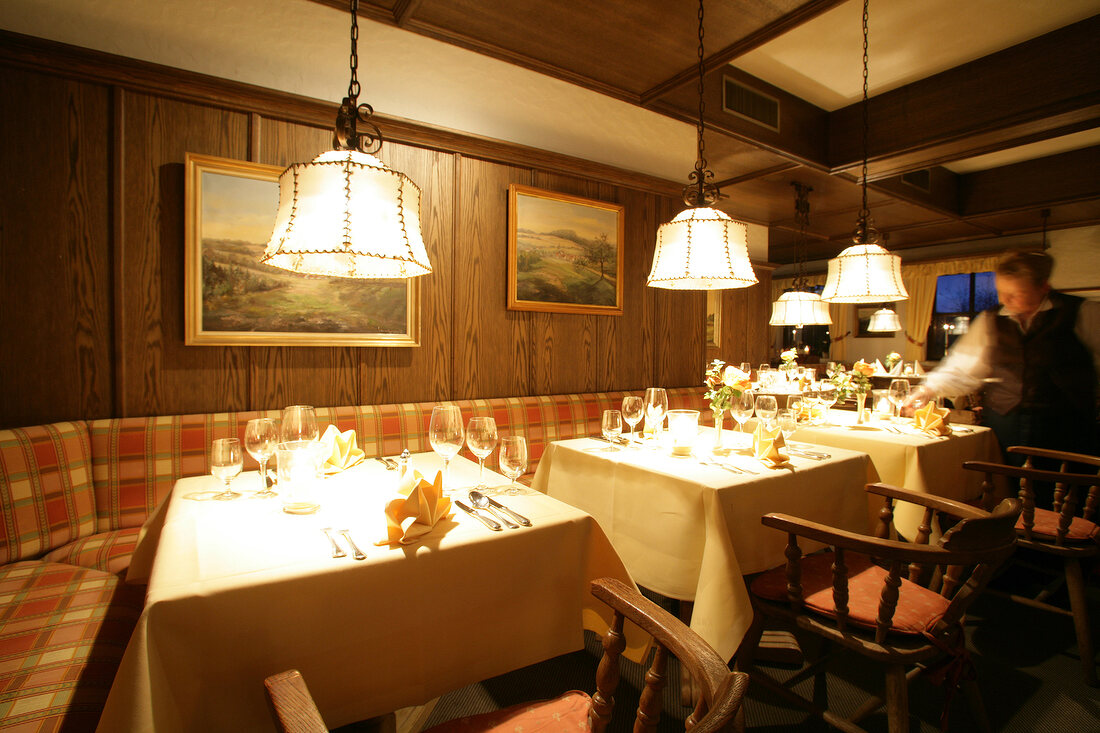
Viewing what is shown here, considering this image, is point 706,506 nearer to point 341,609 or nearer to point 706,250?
point 706,250

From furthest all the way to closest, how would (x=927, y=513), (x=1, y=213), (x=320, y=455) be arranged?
(x=1, y=213) < (x=927, y=513) < (x=320, y=455)

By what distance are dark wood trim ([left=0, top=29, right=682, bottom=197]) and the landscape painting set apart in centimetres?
24

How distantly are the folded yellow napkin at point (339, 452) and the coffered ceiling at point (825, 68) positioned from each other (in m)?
1.93

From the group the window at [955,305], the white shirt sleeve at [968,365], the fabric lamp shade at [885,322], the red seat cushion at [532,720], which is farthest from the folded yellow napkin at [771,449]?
the window at [955,305]

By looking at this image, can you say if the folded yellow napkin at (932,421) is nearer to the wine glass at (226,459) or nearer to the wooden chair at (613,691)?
the wooden chair at (613,691)

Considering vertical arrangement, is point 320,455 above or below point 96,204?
below

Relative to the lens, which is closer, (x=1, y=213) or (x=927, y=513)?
(x=927, y=513)

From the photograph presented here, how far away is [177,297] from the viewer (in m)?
2.46

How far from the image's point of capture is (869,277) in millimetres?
2662

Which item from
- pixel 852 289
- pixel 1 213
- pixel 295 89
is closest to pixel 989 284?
pixel 852 289

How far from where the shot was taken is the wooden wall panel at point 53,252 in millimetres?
2145

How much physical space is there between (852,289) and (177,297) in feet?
10.9

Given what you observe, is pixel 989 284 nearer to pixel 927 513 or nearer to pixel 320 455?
pixel 927 513

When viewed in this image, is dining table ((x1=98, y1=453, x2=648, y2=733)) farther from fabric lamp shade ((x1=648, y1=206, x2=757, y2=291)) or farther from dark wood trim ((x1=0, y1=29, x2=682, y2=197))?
dark wood trim ((x1=0, y1=29, x2=682, y2=197))
